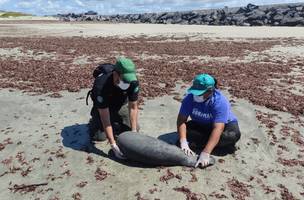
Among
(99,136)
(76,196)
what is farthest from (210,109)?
(76,196)

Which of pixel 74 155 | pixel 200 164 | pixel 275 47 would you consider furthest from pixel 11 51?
pixel 200 164

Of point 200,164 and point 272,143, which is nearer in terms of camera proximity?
point 200,164

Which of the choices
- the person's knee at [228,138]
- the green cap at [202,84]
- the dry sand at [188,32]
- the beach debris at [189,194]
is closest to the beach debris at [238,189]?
the beach debris at [189,194]

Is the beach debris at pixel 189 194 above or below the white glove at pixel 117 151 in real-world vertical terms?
below

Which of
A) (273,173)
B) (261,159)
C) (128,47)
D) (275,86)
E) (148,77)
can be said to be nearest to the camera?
(273,173)

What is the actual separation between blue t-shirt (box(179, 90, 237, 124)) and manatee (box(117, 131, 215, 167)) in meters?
0.59

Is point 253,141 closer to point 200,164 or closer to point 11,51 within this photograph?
point 200,164

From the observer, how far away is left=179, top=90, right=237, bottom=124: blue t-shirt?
20.9 ft

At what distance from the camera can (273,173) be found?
6.36 meters

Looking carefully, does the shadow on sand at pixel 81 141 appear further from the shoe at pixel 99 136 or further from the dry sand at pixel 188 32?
the dry sand at pixel 188 32

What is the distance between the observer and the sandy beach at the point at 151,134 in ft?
19.6

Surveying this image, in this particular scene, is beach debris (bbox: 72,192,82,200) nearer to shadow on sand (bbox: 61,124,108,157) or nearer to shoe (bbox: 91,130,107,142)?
shadow on sand (bbox: 61,124,108,157)

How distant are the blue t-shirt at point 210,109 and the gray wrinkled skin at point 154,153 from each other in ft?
1.97

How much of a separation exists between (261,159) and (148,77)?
21.5ft
